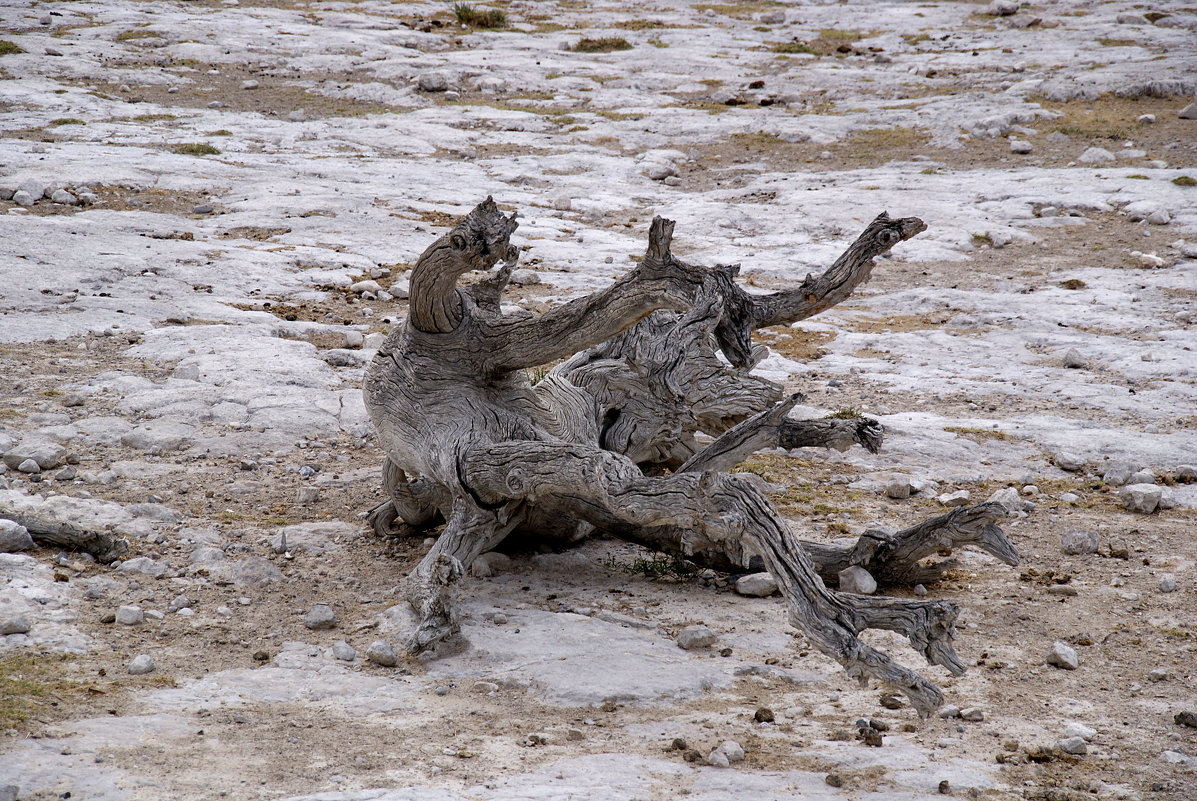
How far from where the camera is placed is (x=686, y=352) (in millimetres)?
6348

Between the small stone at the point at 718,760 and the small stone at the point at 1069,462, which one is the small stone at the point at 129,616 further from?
the small stone at the point at 1069,462

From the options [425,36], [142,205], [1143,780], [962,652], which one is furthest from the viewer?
[425,36]

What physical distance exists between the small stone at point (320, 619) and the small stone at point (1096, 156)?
16.5m

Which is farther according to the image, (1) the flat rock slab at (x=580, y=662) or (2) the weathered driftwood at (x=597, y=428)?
(2) the weathered driftwood at (x=597, y=428)

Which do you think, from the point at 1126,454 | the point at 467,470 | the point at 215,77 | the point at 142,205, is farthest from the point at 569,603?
the point at 215,77

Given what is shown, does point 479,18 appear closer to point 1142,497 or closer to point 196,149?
point 196,149

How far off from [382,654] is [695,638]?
5.55ft

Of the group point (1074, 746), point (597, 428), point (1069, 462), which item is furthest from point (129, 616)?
point (1069, 462)

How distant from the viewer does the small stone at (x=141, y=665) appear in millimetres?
5074

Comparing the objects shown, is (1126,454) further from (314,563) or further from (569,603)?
(314,563)

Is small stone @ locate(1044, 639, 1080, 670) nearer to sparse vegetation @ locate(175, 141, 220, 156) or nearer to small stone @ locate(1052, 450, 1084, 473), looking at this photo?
small stone @ locate(1052, 450, 1084, 473)

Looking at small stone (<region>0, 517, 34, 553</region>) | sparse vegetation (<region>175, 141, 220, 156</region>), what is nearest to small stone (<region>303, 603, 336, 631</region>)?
small stone (<region>0, 517, 34, 553</region>)

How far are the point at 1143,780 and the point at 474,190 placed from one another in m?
13.2

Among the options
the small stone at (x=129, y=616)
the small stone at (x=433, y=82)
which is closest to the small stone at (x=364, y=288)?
the small stone at (x=129, y=616)
